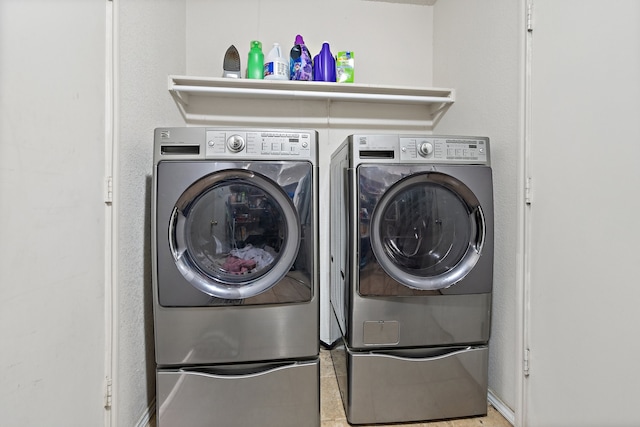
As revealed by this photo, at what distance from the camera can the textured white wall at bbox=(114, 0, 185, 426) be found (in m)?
1.22

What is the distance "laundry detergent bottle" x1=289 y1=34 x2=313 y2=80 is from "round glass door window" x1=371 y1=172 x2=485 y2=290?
105cm

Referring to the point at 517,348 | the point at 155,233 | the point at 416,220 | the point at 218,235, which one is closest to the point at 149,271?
the point at 155,233

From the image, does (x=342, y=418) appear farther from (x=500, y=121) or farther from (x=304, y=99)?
(x=304, y=99)

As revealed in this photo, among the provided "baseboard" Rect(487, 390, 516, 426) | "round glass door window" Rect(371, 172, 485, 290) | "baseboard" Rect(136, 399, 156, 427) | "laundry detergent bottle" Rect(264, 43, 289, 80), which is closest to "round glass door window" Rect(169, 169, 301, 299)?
"round glass door window" Rect(371, 172, 485, 290)

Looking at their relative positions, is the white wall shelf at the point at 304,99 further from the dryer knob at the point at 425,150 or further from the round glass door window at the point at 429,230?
the round glass door window at the point at 429,230

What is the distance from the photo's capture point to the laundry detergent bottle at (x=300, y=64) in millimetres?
1905

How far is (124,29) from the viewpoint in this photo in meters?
1.24

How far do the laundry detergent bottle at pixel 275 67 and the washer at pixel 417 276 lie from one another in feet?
2.65
